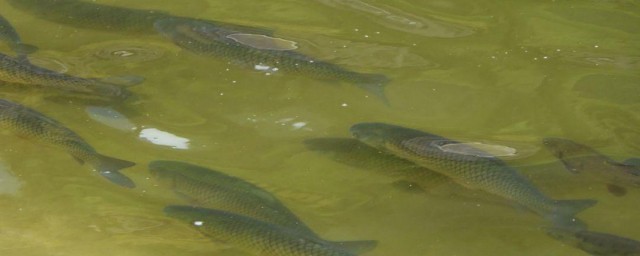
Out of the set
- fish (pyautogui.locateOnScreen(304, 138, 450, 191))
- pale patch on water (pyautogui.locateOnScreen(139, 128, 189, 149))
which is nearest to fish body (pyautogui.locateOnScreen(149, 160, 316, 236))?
pale patch on water (pyautogui.locateOnScreen(139, 128, 189, 149))

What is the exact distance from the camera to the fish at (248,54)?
210 inches

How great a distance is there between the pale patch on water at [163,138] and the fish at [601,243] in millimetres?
2126

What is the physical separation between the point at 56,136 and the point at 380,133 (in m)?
1.71

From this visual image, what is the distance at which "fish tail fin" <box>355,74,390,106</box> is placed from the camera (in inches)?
209

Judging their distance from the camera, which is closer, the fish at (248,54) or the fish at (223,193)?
the fish at (223,193)

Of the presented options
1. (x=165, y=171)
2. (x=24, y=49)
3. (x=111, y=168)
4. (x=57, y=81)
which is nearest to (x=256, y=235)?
(x=165, y=171)

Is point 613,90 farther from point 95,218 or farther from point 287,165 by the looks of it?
point 95,218

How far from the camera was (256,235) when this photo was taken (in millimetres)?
4066

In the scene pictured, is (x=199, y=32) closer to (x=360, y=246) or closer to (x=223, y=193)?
(x=223, y=193)

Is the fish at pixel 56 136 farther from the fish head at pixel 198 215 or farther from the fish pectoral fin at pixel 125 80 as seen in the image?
the fish pectoral fin at pixel 125 80

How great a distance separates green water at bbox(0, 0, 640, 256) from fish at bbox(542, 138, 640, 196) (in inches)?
2.4

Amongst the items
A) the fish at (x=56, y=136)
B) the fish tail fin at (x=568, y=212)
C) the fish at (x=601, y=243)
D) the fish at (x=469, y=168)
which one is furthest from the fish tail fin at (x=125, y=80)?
the fish at (x=601, y=243)

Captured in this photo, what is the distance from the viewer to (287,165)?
4840mm

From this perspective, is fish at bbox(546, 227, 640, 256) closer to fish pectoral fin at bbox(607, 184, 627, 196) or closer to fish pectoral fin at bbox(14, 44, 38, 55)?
fish pectoral fin at bbox(607, 184, 627, 196)
